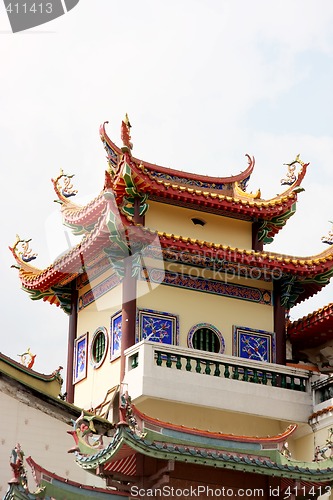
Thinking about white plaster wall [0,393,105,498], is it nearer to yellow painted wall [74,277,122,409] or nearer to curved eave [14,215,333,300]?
yellow painted wall [74,277,122,409]

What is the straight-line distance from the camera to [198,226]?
26781 mm

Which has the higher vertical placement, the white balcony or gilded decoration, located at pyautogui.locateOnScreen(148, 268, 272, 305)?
gilded decoration, located at pyautogui.locateOnScreen(148, 268, 272, 305)

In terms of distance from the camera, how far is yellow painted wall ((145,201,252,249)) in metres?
26.2

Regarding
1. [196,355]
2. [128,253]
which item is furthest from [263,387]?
[128,253]

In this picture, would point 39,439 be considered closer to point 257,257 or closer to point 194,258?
point 194,258

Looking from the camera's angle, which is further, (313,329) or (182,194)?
(313,329)

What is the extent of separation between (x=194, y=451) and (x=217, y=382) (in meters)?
3.94

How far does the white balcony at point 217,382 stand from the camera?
23.1 meters

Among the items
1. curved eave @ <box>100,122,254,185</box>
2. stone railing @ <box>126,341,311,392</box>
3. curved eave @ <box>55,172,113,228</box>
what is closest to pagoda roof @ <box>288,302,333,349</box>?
stone railing @ <box>126,341,311,392</box>

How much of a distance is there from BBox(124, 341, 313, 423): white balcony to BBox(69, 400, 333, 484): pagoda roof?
2.67 metres

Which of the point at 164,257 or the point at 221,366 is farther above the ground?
the point at 164,257

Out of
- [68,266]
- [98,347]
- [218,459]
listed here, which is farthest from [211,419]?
[68,266]

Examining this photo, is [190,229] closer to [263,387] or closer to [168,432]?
[263,387]

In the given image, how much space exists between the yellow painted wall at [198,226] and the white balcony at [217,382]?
3.59 m
